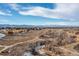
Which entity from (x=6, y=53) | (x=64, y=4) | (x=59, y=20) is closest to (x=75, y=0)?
(x=64, y=4)

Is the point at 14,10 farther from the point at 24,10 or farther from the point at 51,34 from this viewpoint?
the point at 51,34

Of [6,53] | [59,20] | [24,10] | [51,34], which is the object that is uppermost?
[24,10]

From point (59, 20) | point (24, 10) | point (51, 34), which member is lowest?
point (51, 34)

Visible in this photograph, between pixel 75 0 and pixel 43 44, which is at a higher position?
pixel 75 0

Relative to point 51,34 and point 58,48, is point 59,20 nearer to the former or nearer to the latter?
point 51,34

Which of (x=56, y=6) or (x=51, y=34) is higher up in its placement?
(x=56, y=6)

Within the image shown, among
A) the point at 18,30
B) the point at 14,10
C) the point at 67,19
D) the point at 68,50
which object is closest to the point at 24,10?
the point at 14,10

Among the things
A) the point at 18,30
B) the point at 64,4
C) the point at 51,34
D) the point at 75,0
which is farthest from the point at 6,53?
the point at 75,0
